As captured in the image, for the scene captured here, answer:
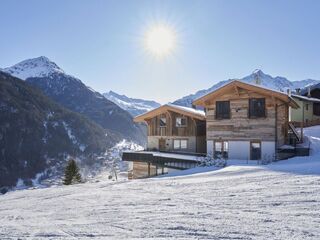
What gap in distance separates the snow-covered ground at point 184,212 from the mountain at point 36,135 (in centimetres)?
11996

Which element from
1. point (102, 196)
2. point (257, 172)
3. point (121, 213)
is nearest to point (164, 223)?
point (121, 213)

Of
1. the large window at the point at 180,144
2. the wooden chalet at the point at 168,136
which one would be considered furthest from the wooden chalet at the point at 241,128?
the large window at the point at 180,144

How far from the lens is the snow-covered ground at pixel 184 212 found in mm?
7090

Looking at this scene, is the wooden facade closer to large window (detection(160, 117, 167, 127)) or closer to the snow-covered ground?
large window (detection(160, 117, 167, 127))

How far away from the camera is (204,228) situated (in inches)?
286

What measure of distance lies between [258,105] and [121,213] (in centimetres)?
1757

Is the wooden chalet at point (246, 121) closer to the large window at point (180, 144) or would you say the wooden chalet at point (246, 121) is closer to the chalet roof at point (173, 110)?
the chalet roof at point (173, 110)

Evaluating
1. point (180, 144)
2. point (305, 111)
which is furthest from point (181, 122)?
point (305, 111)

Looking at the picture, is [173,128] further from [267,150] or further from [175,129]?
[267,150]

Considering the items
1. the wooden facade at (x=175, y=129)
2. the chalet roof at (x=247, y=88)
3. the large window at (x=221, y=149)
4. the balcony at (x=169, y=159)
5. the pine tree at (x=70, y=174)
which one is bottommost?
the pine tree at (x=70, y=174)

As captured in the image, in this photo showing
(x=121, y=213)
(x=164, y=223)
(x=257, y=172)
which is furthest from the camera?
(x=257, y=172)

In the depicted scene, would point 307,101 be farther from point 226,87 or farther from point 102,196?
point 102,196

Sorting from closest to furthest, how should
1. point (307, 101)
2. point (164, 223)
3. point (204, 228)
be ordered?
1. point (204, 228)
2. point (164, 223)
3. point (307, 101)

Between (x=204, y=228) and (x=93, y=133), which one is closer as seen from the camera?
(x=204, y=228)
